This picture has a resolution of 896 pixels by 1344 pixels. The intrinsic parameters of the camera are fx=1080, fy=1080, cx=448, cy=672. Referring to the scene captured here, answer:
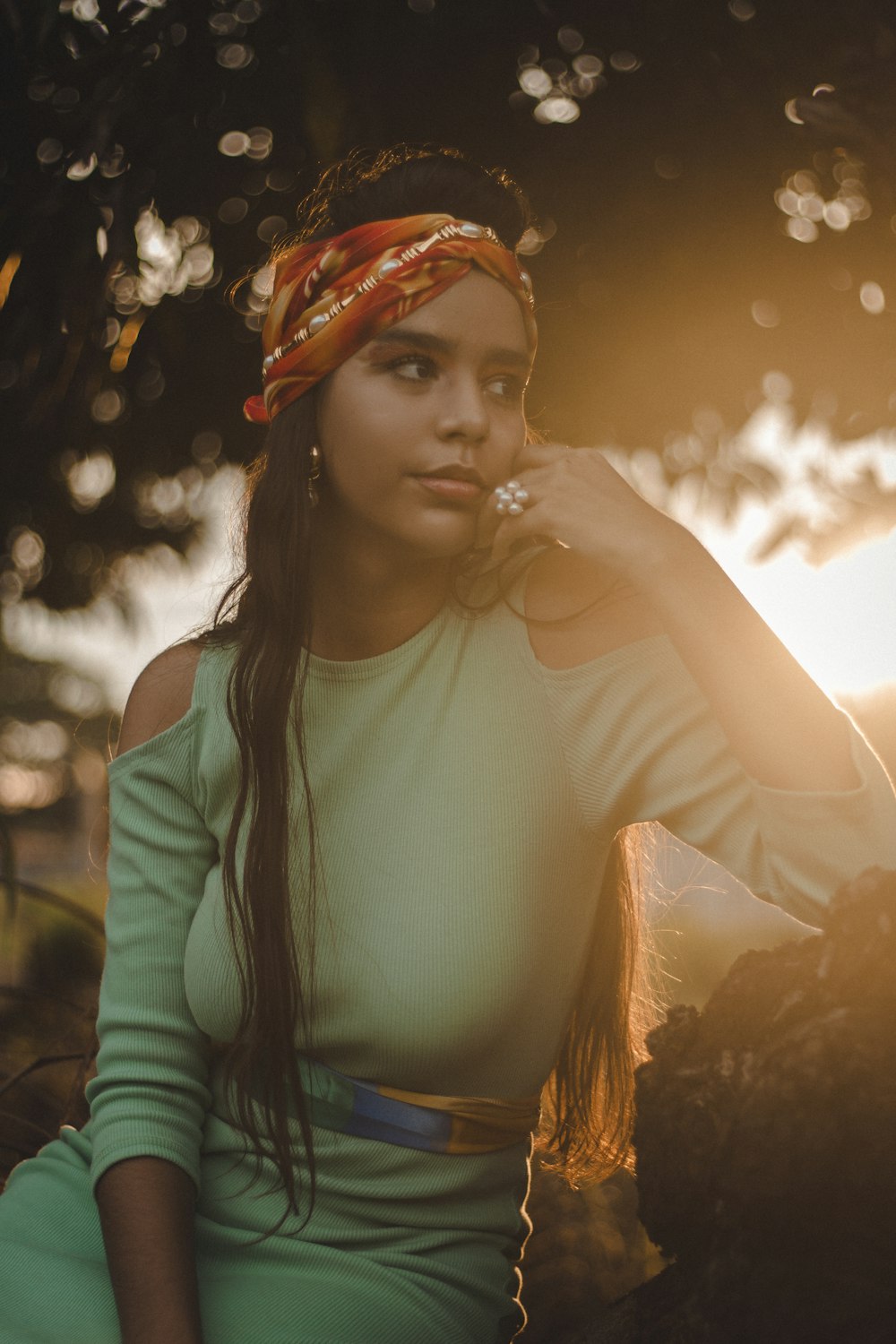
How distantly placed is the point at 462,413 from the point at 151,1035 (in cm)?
119

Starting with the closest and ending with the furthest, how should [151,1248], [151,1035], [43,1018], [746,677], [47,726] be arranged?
[746,677] < [151,1248] < [151,1035] < [43,1018] < [47,726]

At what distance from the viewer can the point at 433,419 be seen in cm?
175

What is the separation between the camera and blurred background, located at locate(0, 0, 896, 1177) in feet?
9.39

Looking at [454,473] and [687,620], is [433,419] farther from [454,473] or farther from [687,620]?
[687,620]

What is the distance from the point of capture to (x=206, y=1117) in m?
1.96

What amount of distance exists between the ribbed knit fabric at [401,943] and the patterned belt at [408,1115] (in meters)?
0.02

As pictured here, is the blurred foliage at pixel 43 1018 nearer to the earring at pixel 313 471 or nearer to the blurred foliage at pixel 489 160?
the earring at pixel 313 471

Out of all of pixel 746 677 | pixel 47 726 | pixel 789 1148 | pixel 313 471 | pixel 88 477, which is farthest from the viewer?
pixel 47 726

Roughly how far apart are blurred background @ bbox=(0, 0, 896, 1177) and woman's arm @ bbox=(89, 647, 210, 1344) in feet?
2.03

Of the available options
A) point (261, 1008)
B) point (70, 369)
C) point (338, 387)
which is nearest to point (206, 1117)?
point (261, 1008)

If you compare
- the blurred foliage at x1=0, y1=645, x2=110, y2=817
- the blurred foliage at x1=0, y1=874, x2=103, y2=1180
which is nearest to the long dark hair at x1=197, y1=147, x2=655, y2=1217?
the blurred foliage at x1=0, y1=874, x2=103, y2=1180

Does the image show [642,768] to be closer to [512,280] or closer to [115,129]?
[512,280]

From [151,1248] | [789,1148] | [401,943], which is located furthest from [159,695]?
[789,1148]

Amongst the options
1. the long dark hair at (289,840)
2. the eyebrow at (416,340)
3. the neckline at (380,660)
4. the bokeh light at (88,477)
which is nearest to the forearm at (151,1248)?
the long dark hair at (289,840)
